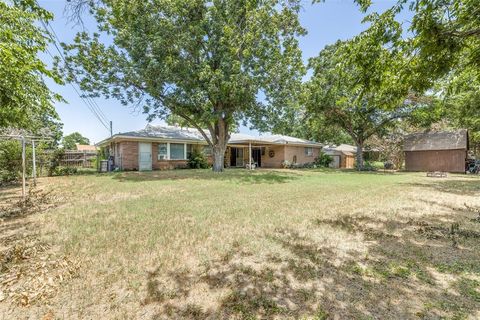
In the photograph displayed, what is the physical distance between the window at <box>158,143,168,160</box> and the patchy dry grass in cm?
1347

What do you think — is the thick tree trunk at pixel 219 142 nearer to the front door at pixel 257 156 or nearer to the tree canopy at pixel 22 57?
the front door at pixel 257 156

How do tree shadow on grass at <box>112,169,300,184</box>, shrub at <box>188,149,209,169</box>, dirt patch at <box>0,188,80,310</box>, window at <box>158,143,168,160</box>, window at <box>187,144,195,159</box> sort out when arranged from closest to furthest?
dirt patch at <box>0,188,80,310</box> < tree shadow on grass at <box>112,169,300,184</box> < window at <box>158,143,168,160</box> < shrub at <box>188,149,209,169</box> < window at <box>187,144,195,159</box>

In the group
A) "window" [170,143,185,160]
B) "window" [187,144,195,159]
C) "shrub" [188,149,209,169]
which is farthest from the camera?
"window" [187,144,195,159]

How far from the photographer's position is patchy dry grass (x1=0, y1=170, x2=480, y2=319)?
2477 mm

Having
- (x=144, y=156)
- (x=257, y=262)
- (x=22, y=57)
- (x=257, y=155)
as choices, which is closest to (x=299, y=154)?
(x=257, y=155)

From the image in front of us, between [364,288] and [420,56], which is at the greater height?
[420,56]

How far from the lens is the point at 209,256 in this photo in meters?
3.64

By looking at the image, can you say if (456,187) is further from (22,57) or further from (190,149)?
(190,149)

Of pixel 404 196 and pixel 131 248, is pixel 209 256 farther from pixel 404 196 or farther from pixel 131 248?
pixel 404 196

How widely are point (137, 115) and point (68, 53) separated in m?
5.33

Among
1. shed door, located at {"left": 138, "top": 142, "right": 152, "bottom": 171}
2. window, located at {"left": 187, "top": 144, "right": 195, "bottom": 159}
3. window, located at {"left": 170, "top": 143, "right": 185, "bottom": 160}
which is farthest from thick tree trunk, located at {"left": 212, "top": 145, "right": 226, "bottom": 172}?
shed door, located at {"left": 138, "top": 142, "right": 152, "bottom": 171}

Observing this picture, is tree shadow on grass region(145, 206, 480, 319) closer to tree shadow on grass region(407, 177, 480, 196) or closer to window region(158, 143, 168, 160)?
tree shadow on grass region(407, 177, 480, 196)

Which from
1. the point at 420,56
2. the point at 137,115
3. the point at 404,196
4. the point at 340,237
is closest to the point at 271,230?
the point at 340,237

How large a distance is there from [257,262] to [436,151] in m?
26.1
